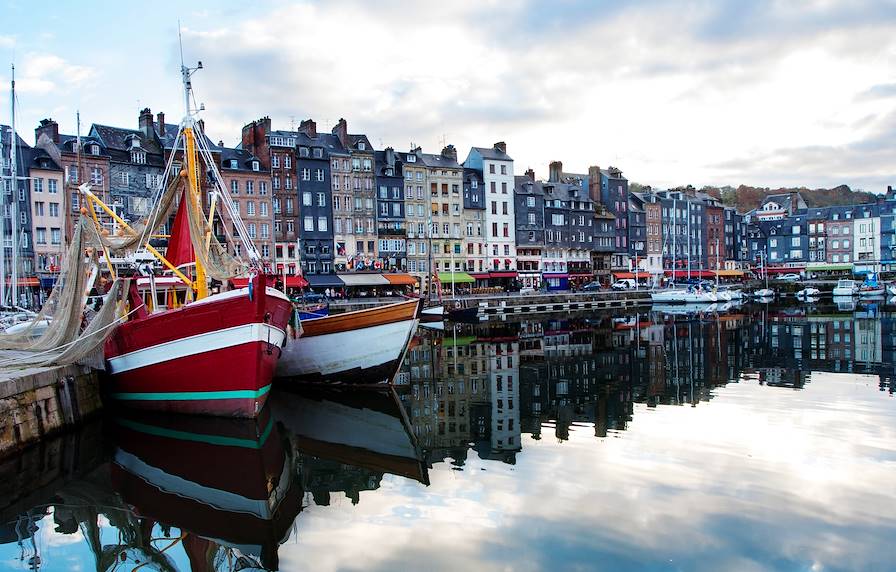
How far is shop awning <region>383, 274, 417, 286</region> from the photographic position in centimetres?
6725

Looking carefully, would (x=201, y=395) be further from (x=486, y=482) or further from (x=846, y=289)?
(x=846, y=289)

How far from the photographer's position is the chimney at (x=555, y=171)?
304 ft

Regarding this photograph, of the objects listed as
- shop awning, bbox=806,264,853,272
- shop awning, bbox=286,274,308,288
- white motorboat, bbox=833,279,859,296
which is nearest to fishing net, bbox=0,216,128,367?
shop awning, bbox=286,274,308,288

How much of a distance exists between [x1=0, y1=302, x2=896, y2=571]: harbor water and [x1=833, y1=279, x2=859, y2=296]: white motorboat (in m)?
69.6

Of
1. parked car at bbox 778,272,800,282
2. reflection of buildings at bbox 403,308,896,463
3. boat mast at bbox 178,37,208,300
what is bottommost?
reflection of buildings at bbox 403,308,896,463

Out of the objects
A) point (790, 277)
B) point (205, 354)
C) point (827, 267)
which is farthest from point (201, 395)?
point (827, 267)

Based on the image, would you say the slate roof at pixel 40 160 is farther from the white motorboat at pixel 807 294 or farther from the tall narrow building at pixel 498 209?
the white motorboat at pixel 807 294

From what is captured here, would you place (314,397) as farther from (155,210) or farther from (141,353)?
(155,210)

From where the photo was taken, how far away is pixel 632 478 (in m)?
13.5

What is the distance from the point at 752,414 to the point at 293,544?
13.1m

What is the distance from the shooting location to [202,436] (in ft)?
57.8

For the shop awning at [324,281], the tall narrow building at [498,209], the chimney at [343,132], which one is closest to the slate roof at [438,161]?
the tall narrow building at [498,209]

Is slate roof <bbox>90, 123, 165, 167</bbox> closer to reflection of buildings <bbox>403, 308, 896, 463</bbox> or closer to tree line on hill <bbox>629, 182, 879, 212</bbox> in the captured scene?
reflection of buildings <bbox>403, 308, 896, 463</bbox>

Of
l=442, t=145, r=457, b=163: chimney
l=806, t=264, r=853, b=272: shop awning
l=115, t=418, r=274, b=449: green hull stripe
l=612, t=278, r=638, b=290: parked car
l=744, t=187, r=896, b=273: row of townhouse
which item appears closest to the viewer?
l=115, t=418, r=274, b=449: green hull stripe
